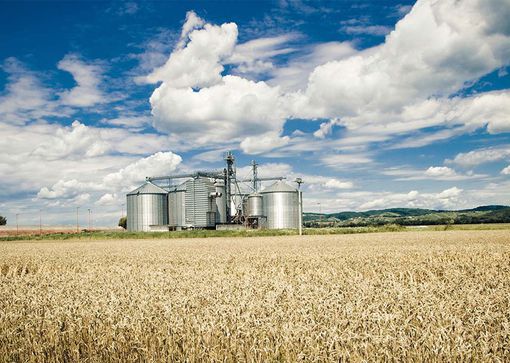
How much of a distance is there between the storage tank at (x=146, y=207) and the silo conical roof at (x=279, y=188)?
25.2 metres

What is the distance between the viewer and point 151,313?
8.19 m

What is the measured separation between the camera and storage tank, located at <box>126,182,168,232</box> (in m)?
99.5

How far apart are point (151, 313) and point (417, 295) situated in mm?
5671

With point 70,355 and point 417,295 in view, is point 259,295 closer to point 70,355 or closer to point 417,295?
point 417,295

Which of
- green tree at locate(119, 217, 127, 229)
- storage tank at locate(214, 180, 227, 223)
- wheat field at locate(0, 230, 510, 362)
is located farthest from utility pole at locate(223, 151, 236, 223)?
wheat field at locate(0, 230, 510, 362)

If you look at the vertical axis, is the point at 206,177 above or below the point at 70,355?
above

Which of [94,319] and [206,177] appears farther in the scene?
[206,177]

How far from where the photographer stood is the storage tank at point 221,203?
321 ft

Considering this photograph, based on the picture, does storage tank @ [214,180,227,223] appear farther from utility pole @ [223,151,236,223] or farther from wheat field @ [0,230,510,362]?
wheat field @ [0,230,510,362]

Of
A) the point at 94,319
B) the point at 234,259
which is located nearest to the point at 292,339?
the point at 94,319

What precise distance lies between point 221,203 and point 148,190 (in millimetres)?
17866

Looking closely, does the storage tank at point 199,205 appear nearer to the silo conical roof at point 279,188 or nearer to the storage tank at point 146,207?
the storage tank at point 146,207

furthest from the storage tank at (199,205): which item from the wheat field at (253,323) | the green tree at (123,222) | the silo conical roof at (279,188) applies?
the wheat field at (253,323)

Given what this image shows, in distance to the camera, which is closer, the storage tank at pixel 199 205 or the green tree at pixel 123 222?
the storage tank at pixel 199 205
